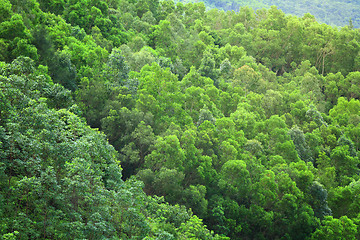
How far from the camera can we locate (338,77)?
245ft

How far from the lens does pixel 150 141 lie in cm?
3042

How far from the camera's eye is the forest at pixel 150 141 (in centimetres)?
1675

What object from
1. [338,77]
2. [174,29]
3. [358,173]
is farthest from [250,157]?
[338,77]

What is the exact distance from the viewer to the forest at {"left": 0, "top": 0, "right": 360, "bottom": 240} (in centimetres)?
1675

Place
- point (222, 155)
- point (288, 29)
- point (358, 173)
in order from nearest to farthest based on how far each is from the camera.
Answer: point (222, 155)
point (358, 173)
point (288, 29)

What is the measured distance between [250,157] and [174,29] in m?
38.6

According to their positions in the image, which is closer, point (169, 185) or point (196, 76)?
point (169, 185)

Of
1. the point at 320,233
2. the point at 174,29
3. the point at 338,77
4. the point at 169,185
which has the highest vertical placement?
the point at 338,77

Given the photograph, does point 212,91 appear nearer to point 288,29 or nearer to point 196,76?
point 196,76

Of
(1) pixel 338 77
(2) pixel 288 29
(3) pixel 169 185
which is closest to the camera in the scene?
(3) pixel 169 185

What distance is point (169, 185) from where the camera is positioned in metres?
27.7

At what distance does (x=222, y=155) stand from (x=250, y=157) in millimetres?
3837

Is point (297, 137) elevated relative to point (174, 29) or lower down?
lower down

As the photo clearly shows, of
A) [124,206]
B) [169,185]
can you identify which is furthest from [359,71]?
[124,206]
